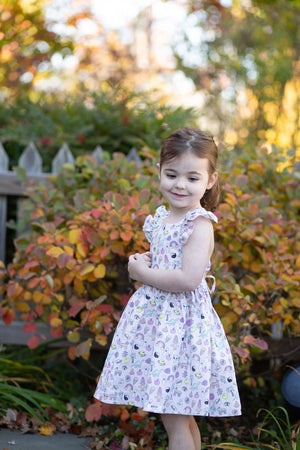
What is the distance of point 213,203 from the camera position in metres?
2.27

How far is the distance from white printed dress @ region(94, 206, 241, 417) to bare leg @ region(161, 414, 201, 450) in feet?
0.29

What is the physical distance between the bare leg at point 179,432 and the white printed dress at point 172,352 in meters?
0.09

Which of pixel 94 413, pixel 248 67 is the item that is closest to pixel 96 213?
pixel 94 413

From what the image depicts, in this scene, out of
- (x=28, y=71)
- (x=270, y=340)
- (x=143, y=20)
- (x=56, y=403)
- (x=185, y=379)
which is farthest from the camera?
(x=143, y=20)

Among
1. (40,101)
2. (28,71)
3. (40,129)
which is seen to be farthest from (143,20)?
(40,129)

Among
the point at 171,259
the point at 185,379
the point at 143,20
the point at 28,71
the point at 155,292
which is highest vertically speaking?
the point at 143,20

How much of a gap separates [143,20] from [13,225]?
12.0 metres

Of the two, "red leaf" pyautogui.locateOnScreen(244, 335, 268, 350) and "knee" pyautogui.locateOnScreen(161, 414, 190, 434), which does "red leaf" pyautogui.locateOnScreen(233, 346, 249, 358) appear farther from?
"knee" pyautogui.locateOnScreen(161, 414, 190, 434)

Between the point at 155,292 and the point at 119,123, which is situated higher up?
the point at 119,123

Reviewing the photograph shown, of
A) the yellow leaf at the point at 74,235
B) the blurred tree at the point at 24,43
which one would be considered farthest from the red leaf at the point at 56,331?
the blurred tree at the point at 24,43

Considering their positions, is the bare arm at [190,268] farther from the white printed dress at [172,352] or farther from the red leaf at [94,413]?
Answer: the red leaf at [94,413]

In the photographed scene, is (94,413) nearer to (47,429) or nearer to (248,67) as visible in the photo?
(47,429)

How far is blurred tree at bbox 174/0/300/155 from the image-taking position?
33.6 ft

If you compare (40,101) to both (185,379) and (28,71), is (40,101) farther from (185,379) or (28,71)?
(185,379)
